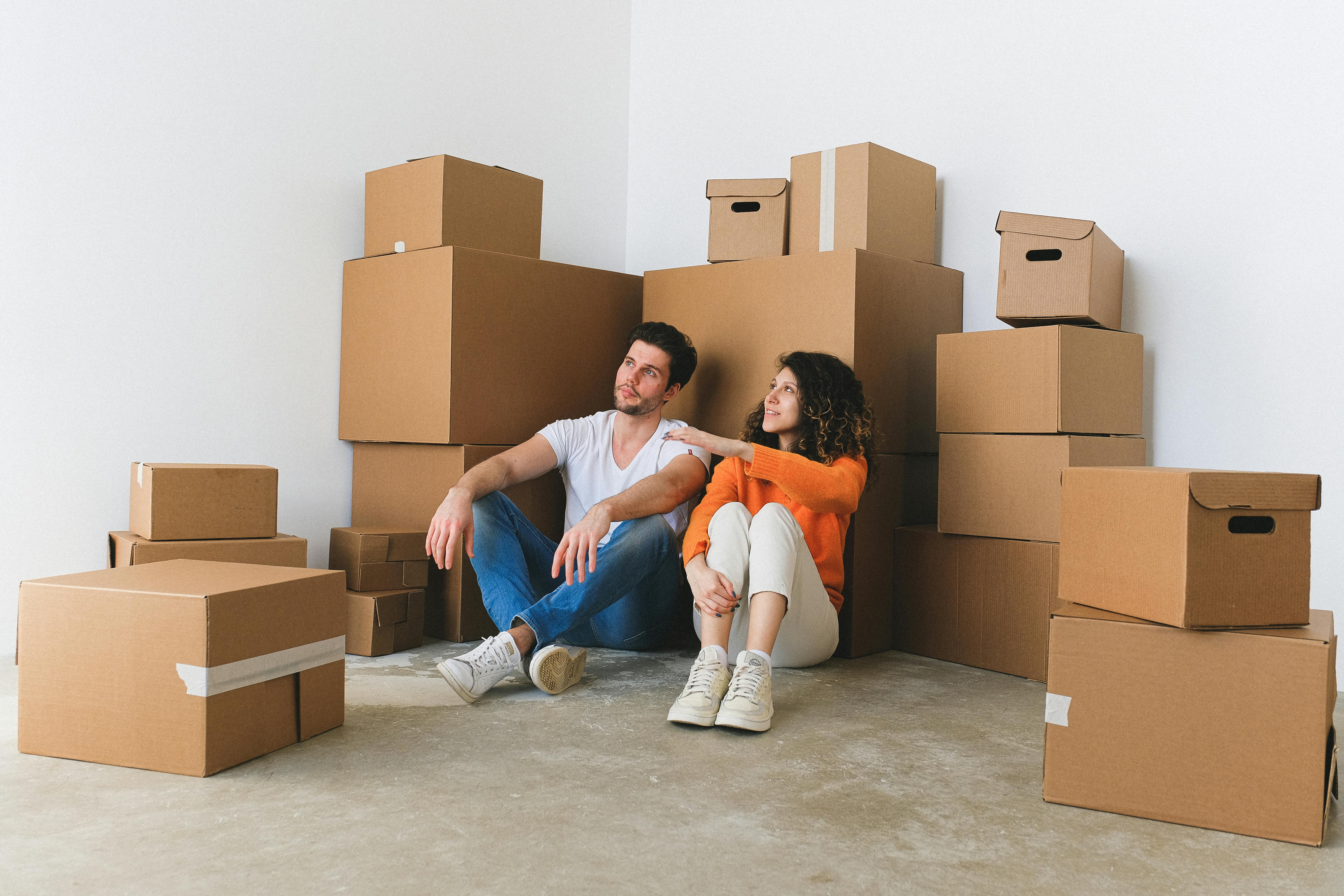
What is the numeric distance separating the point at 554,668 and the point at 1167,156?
1.97 metres

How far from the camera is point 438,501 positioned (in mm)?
2639

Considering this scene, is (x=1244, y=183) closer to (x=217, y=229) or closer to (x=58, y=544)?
(x=217, y=229)

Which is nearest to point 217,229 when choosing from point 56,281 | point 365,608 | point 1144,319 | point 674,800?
point 56,281

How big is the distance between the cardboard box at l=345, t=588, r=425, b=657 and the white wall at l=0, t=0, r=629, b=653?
1.61ft

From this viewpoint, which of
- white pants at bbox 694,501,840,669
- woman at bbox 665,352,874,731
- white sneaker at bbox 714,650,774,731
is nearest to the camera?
white sneaker at bbox 714,650,774,731

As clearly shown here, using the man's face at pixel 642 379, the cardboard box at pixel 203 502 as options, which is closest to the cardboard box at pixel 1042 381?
the man's face at pixel 642 379

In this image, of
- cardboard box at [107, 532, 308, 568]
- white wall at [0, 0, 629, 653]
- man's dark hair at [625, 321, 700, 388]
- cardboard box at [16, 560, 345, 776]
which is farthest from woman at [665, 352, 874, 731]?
white wall at [0, 0, 629, 653]

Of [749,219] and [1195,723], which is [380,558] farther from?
[1195,723]

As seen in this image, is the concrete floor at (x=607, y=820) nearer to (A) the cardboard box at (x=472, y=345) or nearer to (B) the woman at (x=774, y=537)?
(B) the woman at (x=774, y=537)

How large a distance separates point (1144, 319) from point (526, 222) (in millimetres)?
1704

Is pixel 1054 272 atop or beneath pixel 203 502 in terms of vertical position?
atop

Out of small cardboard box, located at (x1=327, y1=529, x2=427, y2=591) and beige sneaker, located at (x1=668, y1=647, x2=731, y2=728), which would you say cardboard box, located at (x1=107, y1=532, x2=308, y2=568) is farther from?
beige sneaker, located at (x1=668, y1=647, x2=731, y2=728)

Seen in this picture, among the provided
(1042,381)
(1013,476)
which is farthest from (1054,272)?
(1013,476)

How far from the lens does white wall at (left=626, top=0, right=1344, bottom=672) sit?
2.29m
